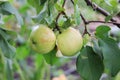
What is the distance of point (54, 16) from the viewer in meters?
0.83

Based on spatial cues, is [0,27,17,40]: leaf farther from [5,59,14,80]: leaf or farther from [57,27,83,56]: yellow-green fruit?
[5,59,14,80]: leaf

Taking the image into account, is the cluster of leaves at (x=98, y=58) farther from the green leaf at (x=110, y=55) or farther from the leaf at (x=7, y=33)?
the leaf at (x=7, y=33)

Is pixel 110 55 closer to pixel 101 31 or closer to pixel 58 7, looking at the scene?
pixel 101 31

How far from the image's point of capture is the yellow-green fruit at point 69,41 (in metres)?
0.78

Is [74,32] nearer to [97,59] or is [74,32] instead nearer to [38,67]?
[97,59]

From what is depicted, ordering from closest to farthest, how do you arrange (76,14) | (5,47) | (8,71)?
(76,14), (5,47), (8,71)

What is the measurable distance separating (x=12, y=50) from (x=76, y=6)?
10.1 inches

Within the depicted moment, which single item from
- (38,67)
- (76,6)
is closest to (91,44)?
(76,6)

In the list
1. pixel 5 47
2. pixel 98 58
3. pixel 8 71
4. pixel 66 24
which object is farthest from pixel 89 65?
pixel 8 71

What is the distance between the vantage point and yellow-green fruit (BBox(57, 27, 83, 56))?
0.78 metres

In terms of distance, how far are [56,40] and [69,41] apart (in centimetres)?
3

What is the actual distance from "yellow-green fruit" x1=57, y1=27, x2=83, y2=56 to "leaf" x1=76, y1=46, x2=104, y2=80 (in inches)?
2.4

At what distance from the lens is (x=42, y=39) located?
30.9 inches

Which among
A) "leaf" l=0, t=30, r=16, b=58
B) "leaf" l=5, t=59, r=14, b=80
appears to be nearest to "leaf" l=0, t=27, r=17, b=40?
"leaf" l=0, t=30, r=16, b=58
